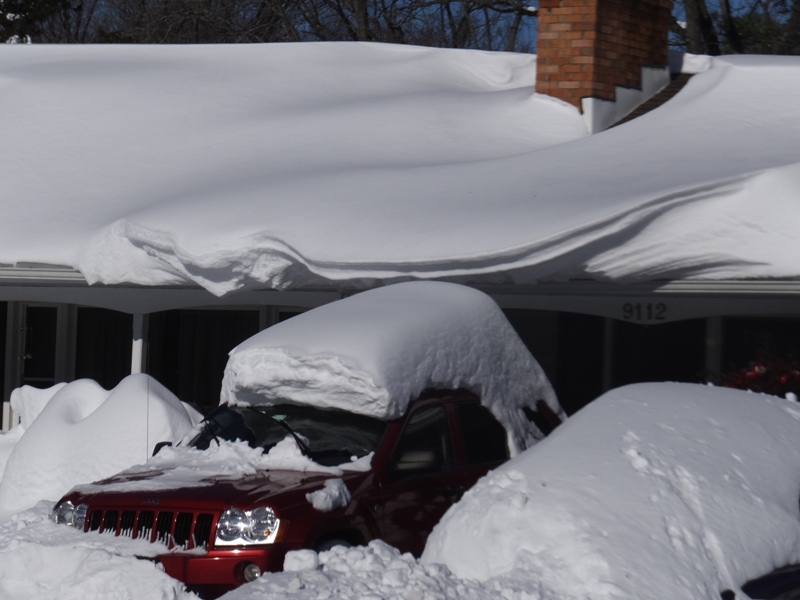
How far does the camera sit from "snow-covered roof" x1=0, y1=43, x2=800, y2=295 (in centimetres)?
902

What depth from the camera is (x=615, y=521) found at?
4523 mm

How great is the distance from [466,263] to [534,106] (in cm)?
546

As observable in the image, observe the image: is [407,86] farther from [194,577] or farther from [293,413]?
[194,577]

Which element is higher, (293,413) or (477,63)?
(477,63)

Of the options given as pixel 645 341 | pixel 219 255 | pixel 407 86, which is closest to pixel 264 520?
pixel 219 255

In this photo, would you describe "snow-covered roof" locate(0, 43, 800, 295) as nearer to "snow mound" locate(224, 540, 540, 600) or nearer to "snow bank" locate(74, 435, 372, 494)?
"snow bank" locate(74, 435, 372, 494)

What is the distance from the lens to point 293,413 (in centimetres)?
696

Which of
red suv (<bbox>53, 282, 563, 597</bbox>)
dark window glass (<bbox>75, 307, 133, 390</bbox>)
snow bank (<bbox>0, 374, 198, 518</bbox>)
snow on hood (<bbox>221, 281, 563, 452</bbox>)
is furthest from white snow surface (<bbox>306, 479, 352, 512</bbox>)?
dark window glass (<bbox>75, 307, 133, 390</bbox>)

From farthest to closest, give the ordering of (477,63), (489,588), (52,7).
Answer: (52,7), (477,63), (489,588)

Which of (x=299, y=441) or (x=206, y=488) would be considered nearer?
(x=206, y=488)

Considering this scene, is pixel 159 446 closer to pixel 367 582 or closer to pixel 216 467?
pixel 216 467

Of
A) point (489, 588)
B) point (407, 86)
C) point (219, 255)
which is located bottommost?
point (489, 588)

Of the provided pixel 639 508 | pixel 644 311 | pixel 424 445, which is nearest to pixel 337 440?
pixel 424 445

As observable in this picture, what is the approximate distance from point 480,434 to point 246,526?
6.03 feet
